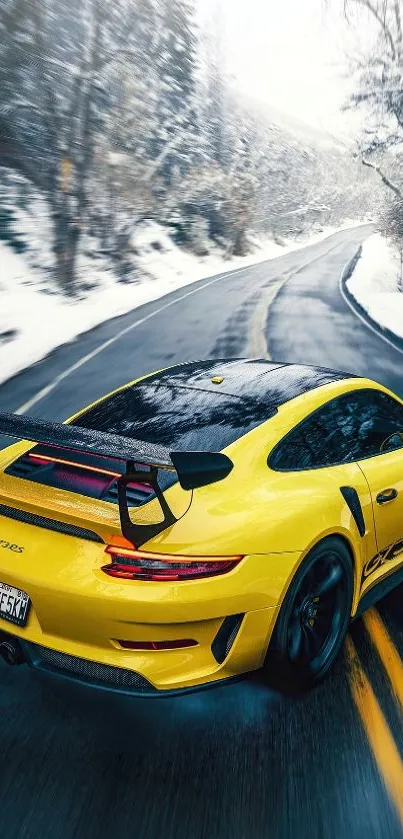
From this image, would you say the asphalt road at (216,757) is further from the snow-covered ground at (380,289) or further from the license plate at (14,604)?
the snow-covered ground at (380,289)

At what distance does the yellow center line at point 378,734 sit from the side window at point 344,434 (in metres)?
1.02

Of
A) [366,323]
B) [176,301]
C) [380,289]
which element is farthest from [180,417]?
[380,289]

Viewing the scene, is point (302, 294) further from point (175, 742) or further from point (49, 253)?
point (175, 742)

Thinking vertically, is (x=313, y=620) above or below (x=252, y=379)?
below

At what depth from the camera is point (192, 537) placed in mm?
3051

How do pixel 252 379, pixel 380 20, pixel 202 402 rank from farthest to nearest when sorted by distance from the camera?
pixel 380 20, pixel 252 379, pixel 202 402

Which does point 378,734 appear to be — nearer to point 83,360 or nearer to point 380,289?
point 83,360

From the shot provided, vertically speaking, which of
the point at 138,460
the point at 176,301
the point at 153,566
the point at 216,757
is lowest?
the point at 176,301

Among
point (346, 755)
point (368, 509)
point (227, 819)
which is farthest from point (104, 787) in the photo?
point (368, 509)

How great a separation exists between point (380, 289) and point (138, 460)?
95.1 ft

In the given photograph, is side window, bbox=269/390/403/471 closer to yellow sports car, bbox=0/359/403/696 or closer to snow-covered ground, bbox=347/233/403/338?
yellow sports car, bbox=0/359/403/696

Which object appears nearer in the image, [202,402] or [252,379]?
[202,402]

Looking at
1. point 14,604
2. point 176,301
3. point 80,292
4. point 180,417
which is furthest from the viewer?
point 80,292

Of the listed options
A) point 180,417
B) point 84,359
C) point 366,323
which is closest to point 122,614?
point 180,417
